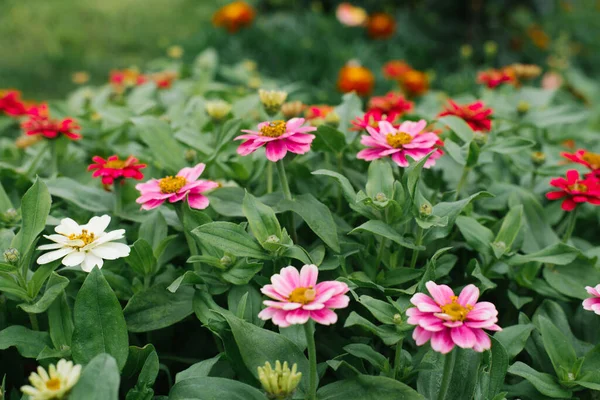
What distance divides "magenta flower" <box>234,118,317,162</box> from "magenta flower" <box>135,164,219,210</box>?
4.2 inches

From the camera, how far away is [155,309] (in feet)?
3.75

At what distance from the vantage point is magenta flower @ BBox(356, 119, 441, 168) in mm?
1199

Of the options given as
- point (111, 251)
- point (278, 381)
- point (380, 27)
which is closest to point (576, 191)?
point (278, 381)

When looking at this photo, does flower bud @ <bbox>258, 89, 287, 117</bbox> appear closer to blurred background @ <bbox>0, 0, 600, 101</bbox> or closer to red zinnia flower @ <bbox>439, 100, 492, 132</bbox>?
red zinnia flower @ <bbox>439, 100, 492, 132</bbox>

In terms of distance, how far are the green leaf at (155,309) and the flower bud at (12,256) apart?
0.68ft

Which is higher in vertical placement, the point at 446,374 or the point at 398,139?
the point at 398,139

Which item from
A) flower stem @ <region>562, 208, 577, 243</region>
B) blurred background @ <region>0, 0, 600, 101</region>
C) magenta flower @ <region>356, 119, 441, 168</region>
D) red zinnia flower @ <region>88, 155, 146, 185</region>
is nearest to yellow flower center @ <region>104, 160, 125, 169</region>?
red zinnia flower @ <region>88, 155, 146, 185</region>

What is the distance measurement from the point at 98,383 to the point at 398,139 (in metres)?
0.71

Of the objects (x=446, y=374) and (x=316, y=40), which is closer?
Answer: (x=446, y=374)

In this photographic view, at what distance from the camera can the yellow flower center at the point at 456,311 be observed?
2.85 feet

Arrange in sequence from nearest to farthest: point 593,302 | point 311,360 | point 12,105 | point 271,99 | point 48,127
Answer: point 311,360 → point 593,302 → point 271,99 → point 48,127 → point 12,105

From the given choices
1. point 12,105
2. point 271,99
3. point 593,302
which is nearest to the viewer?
point 593,302

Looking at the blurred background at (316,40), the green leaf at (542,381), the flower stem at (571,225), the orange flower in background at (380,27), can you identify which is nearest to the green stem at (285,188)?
the green leaf at (542,381)

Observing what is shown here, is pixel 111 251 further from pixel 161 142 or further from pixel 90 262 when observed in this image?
pixel 161 142
